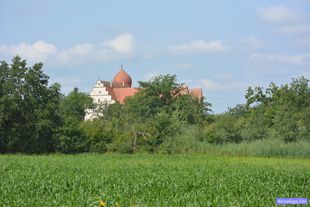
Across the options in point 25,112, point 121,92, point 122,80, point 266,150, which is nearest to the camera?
point 266,150

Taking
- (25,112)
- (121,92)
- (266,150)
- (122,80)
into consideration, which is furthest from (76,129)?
(122,80)

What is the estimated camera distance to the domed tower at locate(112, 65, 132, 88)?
369 feet

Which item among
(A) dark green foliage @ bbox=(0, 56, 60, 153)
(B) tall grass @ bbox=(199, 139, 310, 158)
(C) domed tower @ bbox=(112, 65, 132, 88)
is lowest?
(B) tall grass @ bbox=(199, 139, 310, 158)

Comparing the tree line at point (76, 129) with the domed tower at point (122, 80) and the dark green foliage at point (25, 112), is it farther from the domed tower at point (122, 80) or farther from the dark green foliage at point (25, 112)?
the domed tower at point (122, 80)

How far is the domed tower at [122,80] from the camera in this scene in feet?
369

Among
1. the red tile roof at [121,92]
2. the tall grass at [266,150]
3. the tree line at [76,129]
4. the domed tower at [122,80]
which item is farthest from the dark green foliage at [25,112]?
the domed tower at [122,80]

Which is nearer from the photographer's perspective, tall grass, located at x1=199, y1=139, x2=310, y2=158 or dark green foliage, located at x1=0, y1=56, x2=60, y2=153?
tall grass, located at x1=199, y1=139, x2=310, y2=158

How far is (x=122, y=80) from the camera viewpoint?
372ft

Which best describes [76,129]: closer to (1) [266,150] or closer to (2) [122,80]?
(1) [266,150]

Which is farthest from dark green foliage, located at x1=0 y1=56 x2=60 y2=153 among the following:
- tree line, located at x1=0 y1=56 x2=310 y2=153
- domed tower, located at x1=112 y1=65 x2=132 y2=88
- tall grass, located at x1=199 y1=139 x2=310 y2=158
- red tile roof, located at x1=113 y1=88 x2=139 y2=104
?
domed tower, located at x1=112 y1=65 x2=132 y2=88

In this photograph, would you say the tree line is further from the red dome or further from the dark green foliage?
the red dome

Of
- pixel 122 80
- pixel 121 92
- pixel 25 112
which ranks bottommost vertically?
pixel 25 112

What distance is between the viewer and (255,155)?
39.1 m

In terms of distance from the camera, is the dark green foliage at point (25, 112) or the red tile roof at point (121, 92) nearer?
the dark green foliage at point (25, 112)
